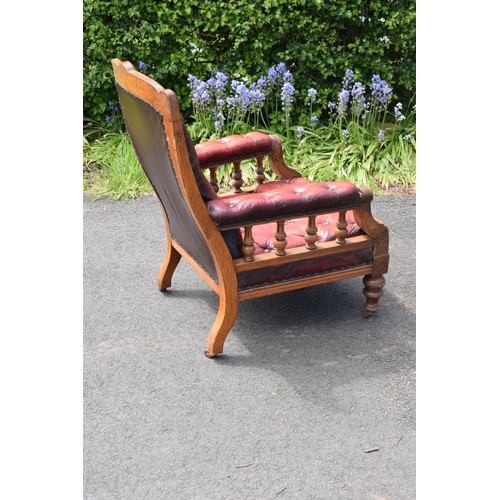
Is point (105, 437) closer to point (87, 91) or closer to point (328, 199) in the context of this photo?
point (328, 199)

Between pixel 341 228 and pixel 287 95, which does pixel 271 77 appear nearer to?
pixel 287 95

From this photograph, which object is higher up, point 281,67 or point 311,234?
point 281,67

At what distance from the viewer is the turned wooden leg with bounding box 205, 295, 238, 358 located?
11.7ft

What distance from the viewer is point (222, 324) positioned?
3.60 meters

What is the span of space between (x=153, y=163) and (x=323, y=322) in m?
1.23

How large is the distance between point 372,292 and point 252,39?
130 inches

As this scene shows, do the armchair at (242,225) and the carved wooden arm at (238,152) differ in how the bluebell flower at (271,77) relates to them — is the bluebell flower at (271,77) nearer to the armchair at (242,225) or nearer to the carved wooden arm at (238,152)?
the carved wooden arm at (238,152)

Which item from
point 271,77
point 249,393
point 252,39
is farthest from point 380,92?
point 249,393

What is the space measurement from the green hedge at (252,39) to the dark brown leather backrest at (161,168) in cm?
285

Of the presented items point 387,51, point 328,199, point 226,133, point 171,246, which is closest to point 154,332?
point 171,246

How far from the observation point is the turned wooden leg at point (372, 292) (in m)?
3.90

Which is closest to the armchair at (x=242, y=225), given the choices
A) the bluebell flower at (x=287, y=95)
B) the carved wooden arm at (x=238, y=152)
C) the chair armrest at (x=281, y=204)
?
the chair armrest at (x=281, y=204)

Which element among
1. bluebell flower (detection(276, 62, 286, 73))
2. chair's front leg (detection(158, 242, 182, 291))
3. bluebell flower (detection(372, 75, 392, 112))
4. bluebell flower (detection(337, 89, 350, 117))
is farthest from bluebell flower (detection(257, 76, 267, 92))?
chair's front leg (detection(158, 242, 182, 291))

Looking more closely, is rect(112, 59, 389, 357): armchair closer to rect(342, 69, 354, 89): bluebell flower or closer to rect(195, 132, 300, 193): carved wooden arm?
rect(195, 132, 300, 193): carved wooden arm
